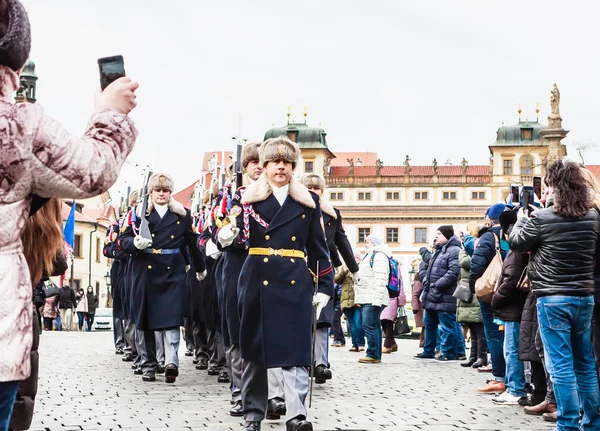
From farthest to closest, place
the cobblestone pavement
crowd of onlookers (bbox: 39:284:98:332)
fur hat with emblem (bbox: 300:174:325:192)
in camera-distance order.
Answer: crowd of onlookers (bbox: 39:284:98:332) < fur hat with emblem (bbox: 300:174:325:192) < the cobblestone pavement

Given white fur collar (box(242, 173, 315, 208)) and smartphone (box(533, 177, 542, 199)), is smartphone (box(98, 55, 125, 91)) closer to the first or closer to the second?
white fur collar (box(242, 173, 315, 208))

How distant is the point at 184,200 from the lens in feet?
385

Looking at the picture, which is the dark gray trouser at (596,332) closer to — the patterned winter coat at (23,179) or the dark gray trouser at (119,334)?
the patterned winter coat at (23,179)

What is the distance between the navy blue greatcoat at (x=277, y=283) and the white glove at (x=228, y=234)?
0.05 metres

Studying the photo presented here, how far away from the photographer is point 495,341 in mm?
10844

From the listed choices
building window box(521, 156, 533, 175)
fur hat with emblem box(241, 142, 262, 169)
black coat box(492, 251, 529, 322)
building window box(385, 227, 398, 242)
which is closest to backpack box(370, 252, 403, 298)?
black coat box(492, 251, 529, 322)

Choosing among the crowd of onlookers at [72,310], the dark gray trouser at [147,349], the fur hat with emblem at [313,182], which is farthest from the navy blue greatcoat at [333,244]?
the crowd of onlookers at [72,310]

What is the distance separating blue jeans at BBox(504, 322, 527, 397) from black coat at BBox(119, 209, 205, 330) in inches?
143

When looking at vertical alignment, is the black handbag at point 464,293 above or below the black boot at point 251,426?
above

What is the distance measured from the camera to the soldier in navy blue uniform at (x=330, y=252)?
11055 mm

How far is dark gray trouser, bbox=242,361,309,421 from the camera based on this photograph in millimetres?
7152

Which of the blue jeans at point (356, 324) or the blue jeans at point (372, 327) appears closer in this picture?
the blue jeans at point (372, 327)

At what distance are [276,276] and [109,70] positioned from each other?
4.21 meters

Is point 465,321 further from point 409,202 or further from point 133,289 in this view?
point 409,202
